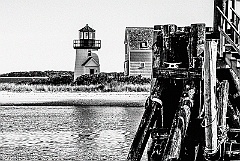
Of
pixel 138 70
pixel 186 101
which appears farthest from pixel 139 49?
pixel 186 101

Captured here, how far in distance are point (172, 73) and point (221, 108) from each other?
142 centimetres

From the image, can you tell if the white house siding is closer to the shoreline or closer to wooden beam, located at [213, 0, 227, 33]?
the shoreline

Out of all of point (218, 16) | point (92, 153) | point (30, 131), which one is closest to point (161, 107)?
point (218, 16)

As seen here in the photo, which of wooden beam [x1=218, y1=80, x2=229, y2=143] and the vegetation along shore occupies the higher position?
wooden beam [x1=218, y1=80, x2=229, y2=143]

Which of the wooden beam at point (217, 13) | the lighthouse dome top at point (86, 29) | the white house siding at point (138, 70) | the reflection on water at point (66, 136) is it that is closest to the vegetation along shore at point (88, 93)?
the white house siding at point (138, 70)

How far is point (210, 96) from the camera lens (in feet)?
43.3

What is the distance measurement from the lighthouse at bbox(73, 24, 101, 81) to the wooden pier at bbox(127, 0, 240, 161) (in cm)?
7562

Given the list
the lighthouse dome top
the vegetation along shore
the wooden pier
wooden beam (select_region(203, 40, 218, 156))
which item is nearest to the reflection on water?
the wooden pier

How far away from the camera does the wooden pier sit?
43.2 feet

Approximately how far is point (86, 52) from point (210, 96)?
76977mm

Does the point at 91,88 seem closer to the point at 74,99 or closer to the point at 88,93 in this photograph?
the point at 88,93

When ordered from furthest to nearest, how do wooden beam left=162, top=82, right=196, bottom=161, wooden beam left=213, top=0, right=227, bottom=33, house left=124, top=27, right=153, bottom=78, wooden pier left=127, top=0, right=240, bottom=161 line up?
house left=124, top=27, right=153, bottom=78 → wooden beam left=213, top=0, right=227, bottom=33 → wooden pier left=127, top=0, right=240, bottom=161 → wooden beam left=162, top=82, right=196, bottom=161

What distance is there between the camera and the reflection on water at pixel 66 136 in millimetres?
25078

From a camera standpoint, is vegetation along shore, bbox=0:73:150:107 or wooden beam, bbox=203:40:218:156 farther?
vegetation along shore, bbox=0:73:150:107
